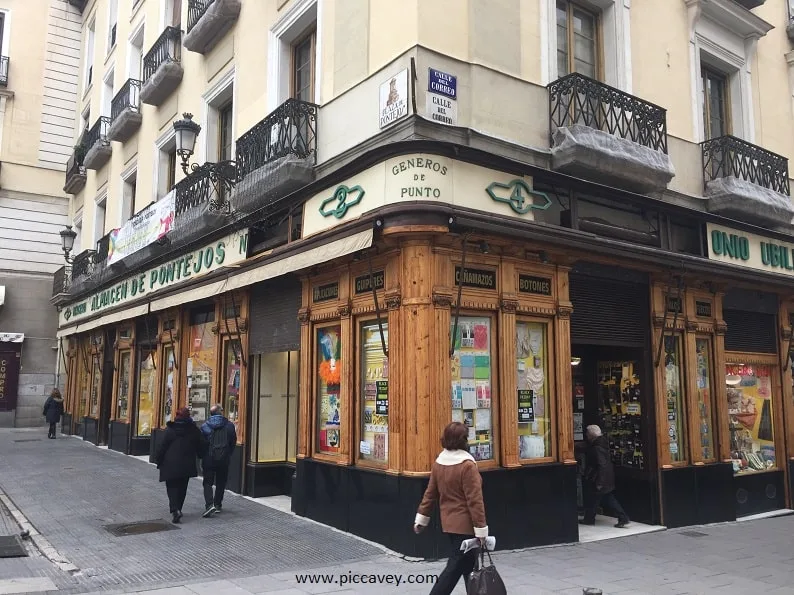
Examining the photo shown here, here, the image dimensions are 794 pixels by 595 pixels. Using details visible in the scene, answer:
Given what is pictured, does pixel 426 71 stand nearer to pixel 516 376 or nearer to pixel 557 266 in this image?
pixel 557 266

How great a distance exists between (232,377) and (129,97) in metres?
9.95

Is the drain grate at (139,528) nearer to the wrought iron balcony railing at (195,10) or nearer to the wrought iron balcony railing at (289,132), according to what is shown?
the wrought iron balcony railing at (289,132)

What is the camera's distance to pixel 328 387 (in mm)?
9297

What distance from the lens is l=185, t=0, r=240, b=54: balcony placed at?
495 inches

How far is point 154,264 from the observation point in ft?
50.5

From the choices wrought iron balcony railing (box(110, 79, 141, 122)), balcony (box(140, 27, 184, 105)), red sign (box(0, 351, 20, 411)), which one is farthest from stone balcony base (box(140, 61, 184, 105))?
red sign (box(0, 351, 20, 411))

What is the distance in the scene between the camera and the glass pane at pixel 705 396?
10.6m

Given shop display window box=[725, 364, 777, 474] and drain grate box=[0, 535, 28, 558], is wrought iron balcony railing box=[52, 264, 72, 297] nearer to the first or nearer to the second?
drain grate box=[0, 535, 28, 558]

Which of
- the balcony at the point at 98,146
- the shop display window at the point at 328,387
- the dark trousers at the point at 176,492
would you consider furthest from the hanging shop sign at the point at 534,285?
the balcony at the point at 98,146

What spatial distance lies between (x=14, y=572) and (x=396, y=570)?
147 inches

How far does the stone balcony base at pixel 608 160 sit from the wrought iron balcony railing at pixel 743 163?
5.75ft

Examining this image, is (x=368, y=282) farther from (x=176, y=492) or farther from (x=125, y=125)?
(x=125, y=125)

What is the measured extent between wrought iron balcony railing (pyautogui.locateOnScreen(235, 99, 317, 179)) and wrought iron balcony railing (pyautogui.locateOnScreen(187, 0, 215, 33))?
4.51 meters

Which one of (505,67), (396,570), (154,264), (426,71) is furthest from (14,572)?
(154,264)
